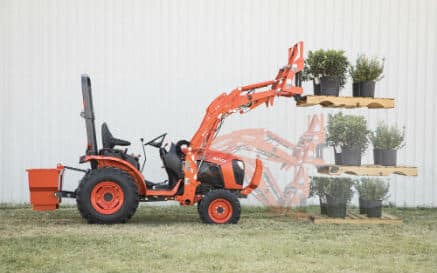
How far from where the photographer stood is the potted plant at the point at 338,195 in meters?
8.88

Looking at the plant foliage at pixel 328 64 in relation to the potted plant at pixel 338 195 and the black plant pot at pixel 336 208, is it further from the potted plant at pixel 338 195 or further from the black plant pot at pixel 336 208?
the black plant pot at pixel 336 208

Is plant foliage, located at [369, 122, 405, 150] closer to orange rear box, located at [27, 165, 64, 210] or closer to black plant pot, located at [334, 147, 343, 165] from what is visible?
black plant pot, located at [334, 147, 343, 165]

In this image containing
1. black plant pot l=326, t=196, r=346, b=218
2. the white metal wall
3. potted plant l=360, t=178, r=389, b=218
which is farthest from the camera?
the white metal wall

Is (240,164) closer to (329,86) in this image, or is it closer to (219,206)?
(219,206)

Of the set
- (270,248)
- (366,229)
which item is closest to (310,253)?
(270,248)

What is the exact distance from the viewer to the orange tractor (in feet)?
27.5

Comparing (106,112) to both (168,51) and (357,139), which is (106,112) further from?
(357,139)

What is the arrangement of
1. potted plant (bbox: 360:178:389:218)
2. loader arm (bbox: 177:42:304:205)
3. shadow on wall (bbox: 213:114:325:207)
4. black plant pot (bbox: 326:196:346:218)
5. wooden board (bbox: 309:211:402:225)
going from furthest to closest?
shadow on wall (bbox: 213:114:325:207) < potted plant (bbox: 360:178:389:218) < black plant pot (bbox: 326:196:346:218) < wooden board (bbox: 309:211:402:225) < loader arm (bbox: 177:42:304:205)

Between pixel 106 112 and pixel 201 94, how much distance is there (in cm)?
128

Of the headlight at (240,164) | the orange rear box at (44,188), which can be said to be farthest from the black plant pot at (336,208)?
the orange rear box at (44,188)

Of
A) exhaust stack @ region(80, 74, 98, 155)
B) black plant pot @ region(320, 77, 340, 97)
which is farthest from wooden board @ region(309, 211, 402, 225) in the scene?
exhaust stack @ region(80, 74, 98, 155)

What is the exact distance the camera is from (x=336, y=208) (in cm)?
888

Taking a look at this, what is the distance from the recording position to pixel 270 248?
686 centimetres

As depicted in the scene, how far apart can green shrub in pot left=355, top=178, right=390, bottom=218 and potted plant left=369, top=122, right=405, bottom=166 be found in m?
0.23
